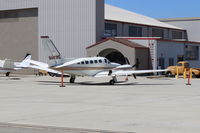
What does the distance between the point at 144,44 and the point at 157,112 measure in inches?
1506

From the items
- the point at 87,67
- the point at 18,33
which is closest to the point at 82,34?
the point at 18,33

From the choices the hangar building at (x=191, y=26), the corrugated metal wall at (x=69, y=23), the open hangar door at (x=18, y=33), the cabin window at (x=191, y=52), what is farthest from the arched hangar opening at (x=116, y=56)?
the hangar building at (x=191, y=26)

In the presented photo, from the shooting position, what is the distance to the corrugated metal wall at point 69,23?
55.0 metres

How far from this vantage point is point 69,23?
56.7m

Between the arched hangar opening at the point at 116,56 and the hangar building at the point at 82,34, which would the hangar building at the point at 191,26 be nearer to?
the hangar building at the point at 82,34

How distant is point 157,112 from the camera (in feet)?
52.5

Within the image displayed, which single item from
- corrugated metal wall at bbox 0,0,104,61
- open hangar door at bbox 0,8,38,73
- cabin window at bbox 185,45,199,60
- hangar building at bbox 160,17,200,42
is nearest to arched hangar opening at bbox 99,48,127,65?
corrugated metal wall at bbox 0,0,104,61

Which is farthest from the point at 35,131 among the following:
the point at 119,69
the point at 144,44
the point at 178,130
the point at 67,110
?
the point at 144,44

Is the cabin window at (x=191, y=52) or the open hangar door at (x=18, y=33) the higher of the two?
the open hangar door at (x=18, y=33)

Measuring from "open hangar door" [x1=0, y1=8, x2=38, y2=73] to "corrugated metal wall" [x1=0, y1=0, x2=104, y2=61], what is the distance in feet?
4.77

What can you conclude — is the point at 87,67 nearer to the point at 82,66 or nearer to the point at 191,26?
the point at 82,66

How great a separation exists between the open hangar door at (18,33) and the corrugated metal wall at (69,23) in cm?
145

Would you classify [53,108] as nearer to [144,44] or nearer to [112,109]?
[112,109]

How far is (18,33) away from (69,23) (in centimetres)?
954
